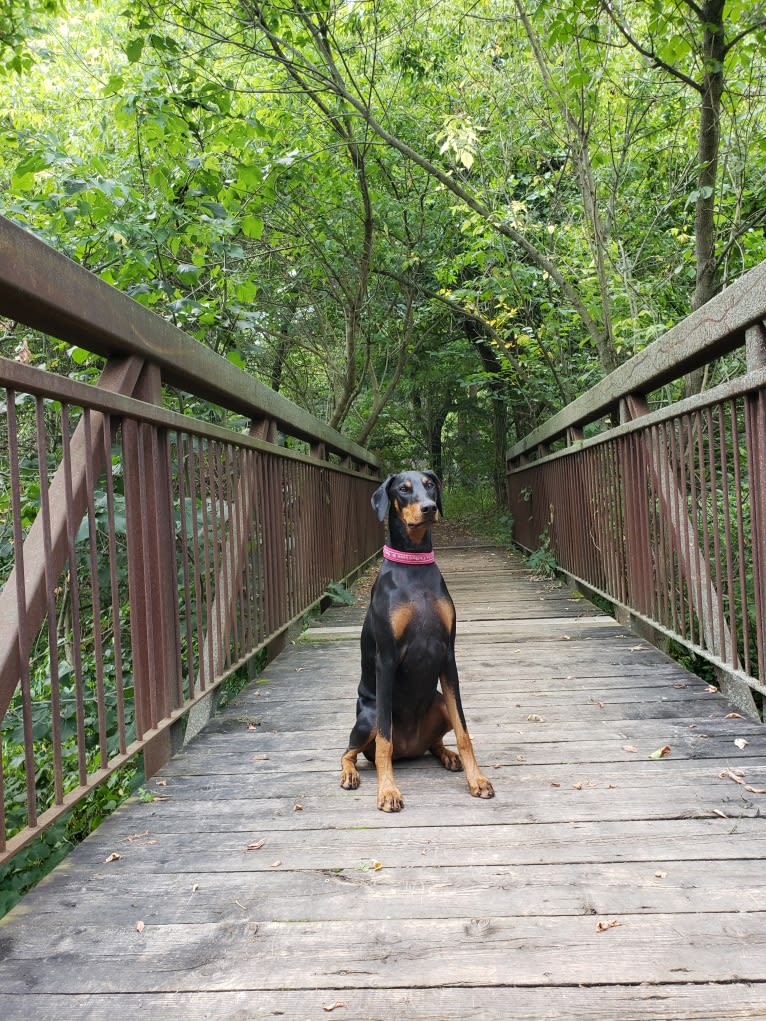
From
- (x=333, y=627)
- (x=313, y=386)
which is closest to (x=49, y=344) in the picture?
(x=333, y=627)

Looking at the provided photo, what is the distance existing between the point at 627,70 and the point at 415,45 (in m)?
2.17

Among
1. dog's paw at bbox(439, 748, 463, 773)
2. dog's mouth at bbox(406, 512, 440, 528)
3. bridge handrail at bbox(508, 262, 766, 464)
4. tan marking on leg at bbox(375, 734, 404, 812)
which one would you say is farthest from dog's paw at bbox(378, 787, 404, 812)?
bridge handrail at bbox(508, 262, 766, 464)

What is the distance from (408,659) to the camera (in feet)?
7.07

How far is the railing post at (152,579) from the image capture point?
2.23m

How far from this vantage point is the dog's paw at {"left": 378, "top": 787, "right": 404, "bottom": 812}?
1.98 metres

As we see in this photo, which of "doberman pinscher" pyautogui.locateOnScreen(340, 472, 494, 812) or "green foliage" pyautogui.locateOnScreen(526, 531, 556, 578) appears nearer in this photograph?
"doberman pinscher" pyautogui.locateOnScreen(340, 472, 494, 812)

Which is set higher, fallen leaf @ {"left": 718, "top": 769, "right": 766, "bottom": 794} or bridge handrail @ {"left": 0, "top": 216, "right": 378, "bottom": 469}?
bridge handrail @ {"left": 0, "top": 216, "right": 378, "bottom": 469}

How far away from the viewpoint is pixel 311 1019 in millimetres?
1161

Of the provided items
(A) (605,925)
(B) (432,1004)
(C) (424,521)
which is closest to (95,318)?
(C) (424,521)

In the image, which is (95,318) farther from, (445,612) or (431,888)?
(431,888)

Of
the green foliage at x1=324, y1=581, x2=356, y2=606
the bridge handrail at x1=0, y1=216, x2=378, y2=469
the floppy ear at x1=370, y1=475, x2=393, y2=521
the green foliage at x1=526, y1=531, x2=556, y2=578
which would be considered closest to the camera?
the bridge handrail at x1=0, y1=216, x2=378, y2=469

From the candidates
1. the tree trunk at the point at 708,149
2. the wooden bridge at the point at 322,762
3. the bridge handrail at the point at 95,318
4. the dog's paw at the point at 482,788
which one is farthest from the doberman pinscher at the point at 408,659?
the tree trunk at the point at 708,149

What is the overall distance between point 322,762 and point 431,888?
909mm

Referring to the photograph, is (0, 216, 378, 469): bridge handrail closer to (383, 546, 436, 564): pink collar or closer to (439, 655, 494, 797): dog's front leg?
(383, 546, 436, 564): pink collar
